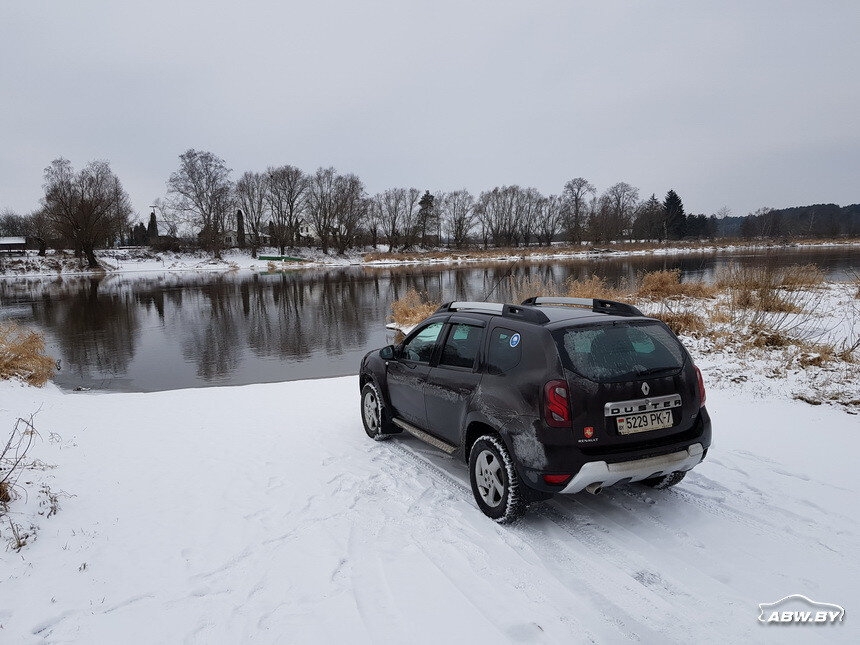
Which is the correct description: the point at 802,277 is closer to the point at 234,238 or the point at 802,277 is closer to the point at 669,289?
the point at 669,289

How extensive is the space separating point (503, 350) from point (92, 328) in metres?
20.7

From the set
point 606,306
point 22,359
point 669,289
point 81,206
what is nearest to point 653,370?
point 606,306

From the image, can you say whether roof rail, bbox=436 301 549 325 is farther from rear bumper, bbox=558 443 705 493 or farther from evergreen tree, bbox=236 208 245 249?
evergreen tree, bbox=236 208 245 249

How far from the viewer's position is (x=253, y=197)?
8375 cm

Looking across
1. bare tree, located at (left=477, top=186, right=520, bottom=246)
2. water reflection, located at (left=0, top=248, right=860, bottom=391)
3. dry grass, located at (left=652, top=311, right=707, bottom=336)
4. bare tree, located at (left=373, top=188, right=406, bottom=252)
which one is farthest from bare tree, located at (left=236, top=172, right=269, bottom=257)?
dry grass, located at (left=652, top=311, right=707, bottom=336)

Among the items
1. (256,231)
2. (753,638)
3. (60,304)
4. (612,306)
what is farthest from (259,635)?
(256,231)

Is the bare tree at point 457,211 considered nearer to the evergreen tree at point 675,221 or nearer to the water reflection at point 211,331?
the evergreen tree at point 675,221

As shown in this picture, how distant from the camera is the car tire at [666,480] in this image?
4.22m

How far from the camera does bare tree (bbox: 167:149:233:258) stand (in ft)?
238

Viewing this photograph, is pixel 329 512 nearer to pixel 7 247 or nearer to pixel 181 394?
pixel 181 394

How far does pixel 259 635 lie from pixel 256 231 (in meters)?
84.2

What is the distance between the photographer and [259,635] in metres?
2.79

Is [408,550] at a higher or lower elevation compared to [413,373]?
lower

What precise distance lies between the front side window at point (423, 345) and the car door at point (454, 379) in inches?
9.0
